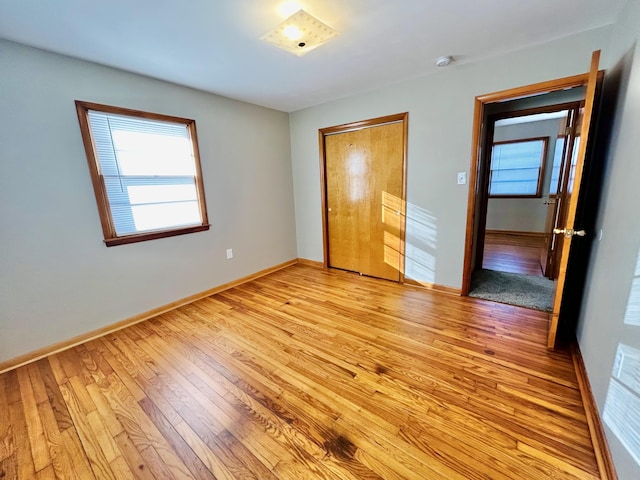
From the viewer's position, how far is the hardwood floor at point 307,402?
121cm

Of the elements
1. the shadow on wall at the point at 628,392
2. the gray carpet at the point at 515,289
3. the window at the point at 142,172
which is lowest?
the gray carpet at the point at 515,289

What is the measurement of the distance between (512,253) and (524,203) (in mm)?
2086

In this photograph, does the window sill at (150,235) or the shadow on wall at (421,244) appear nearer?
the window sill at (150,235)

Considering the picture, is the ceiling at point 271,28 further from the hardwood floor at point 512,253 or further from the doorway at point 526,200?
the hardwood floor at point 512,253

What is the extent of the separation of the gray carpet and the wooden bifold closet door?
97 centimetres

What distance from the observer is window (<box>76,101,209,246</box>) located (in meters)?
2.28

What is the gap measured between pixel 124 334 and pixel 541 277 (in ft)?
15.5

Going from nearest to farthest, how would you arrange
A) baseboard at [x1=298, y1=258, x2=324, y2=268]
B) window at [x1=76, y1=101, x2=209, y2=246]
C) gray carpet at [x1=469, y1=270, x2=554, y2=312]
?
window at [x1=76, y1=101, x2=209, y2=246]
gray carpet at [x1=469, y1=270, x2=554, y2=312]
baseboard at [x1=298, y1=258, x2=324, y2=268]

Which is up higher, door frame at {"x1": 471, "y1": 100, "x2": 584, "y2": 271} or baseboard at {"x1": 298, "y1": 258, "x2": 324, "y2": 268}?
door frame at {"x1": 471, "y1": 100, "x2": 584, "y2": 271}

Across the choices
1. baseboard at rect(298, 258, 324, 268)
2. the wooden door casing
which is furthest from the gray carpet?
baseboard at rect(298, 258, 324, 268)

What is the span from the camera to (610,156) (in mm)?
1731

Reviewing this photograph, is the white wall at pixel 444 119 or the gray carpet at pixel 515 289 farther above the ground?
the white wall at pixel 444 119

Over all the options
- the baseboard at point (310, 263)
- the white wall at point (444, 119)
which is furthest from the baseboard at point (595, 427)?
the baseboard at point (310, 263)

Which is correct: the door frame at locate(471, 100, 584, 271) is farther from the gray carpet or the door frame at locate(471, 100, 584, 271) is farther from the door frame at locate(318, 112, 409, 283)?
the door frame at locate(318, 112, 409, 283)
